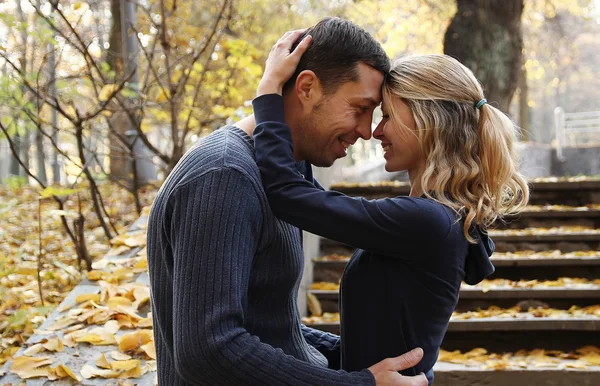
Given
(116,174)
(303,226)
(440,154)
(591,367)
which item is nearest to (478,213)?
(440,154)

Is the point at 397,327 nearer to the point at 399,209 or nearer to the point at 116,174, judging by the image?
the point at 399,209

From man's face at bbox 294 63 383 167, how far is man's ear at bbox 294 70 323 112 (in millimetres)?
18

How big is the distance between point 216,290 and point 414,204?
26.0 inches

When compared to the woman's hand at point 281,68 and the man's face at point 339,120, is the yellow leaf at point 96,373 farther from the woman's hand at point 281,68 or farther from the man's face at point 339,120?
the woman's hand at point 281,68

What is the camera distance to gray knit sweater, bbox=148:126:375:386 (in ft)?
4.87

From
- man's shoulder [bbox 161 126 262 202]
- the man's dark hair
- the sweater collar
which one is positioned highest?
the man's dark hair

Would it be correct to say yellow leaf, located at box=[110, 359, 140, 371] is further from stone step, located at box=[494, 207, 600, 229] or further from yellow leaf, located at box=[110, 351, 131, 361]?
stone step, located at box=[494, 207, 600, 229]

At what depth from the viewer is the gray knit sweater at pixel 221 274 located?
148 centimetres

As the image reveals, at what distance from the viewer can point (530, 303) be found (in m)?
5.20

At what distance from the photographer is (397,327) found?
6.15 feet

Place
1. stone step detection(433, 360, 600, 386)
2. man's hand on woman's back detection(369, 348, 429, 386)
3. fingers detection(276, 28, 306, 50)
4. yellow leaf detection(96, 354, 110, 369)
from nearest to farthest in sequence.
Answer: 1. man's hand on woman's back detection(369, 348, 429, 386)
2. fingers detection(276, 28, 306, 50)
3. yellow leaf detection(96, 354, 110, 369)
4. stone step detection(433, 360, 600, 386)

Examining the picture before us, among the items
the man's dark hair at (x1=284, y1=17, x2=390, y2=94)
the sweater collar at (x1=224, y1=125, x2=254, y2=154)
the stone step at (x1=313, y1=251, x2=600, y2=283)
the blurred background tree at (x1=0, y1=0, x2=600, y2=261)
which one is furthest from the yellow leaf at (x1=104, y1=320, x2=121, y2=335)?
the stone step at (x1=313, y1=251, x2=600, y2=283)

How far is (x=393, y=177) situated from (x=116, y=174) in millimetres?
4237

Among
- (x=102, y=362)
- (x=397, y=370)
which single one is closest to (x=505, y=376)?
(x=102, y=362)
